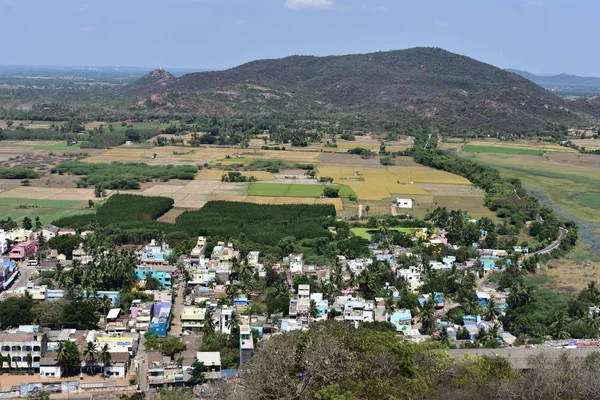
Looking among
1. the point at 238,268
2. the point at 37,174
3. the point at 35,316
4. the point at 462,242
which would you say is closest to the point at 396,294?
the point at 238,268

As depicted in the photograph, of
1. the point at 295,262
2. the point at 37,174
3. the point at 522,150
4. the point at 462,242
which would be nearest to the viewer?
the point at 295,262

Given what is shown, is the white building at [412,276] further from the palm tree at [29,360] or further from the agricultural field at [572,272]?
the palm tree at [29,360]

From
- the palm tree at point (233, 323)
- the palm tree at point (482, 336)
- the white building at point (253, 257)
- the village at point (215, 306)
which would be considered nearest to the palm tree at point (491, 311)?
the village at point (215, 306)

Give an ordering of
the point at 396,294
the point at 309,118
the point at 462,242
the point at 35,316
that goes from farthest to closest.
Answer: the point at 309,118 → the point at 462,242 → the point at 396,294 → the point at 35,316

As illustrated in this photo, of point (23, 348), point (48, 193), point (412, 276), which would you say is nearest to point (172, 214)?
point (48, 193)

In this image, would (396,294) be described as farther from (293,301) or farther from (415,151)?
(415,151)

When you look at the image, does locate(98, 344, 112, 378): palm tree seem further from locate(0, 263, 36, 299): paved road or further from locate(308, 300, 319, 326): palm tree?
locate(0, 263, 36, 299): paved road
